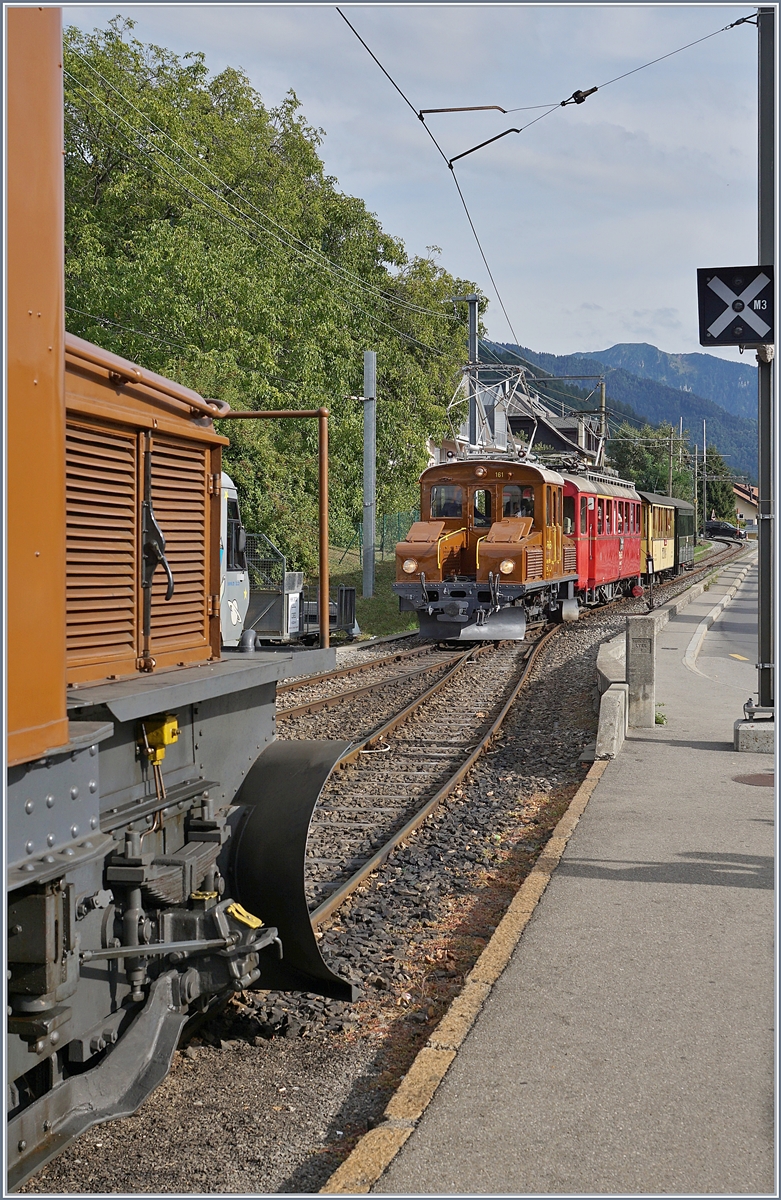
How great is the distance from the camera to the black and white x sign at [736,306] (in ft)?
29.9

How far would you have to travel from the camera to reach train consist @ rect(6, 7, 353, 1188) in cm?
296

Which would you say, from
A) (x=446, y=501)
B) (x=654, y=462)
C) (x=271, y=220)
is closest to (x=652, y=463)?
(x=654, y=462)

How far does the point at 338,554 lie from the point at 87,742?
38037 millimetres

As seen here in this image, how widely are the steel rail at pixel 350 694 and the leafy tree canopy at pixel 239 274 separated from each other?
6.82m

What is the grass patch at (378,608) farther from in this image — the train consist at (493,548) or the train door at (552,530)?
the train door at (552,530)

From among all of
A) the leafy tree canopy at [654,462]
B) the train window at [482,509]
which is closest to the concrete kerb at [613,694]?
the train window at [482,509]

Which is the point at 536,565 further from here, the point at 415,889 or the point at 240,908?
the point at 240,908

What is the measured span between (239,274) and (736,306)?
14524 millimetres

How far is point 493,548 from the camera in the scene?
19.8 meters

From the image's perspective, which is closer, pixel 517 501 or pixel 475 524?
pixel 517 501

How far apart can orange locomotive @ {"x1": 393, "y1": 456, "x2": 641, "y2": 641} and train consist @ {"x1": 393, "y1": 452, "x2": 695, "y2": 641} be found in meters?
0.02

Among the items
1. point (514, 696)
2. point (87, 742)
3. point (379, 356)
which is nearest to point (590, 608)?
point (379, 356)

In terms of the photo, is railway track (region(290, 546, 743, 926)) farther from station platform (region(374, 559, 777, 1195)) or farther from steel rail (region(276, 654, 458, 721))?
station platform (region(374, 559, 777, 1195))

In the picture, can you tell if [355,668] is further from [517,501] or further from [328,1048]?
[328,1048]
